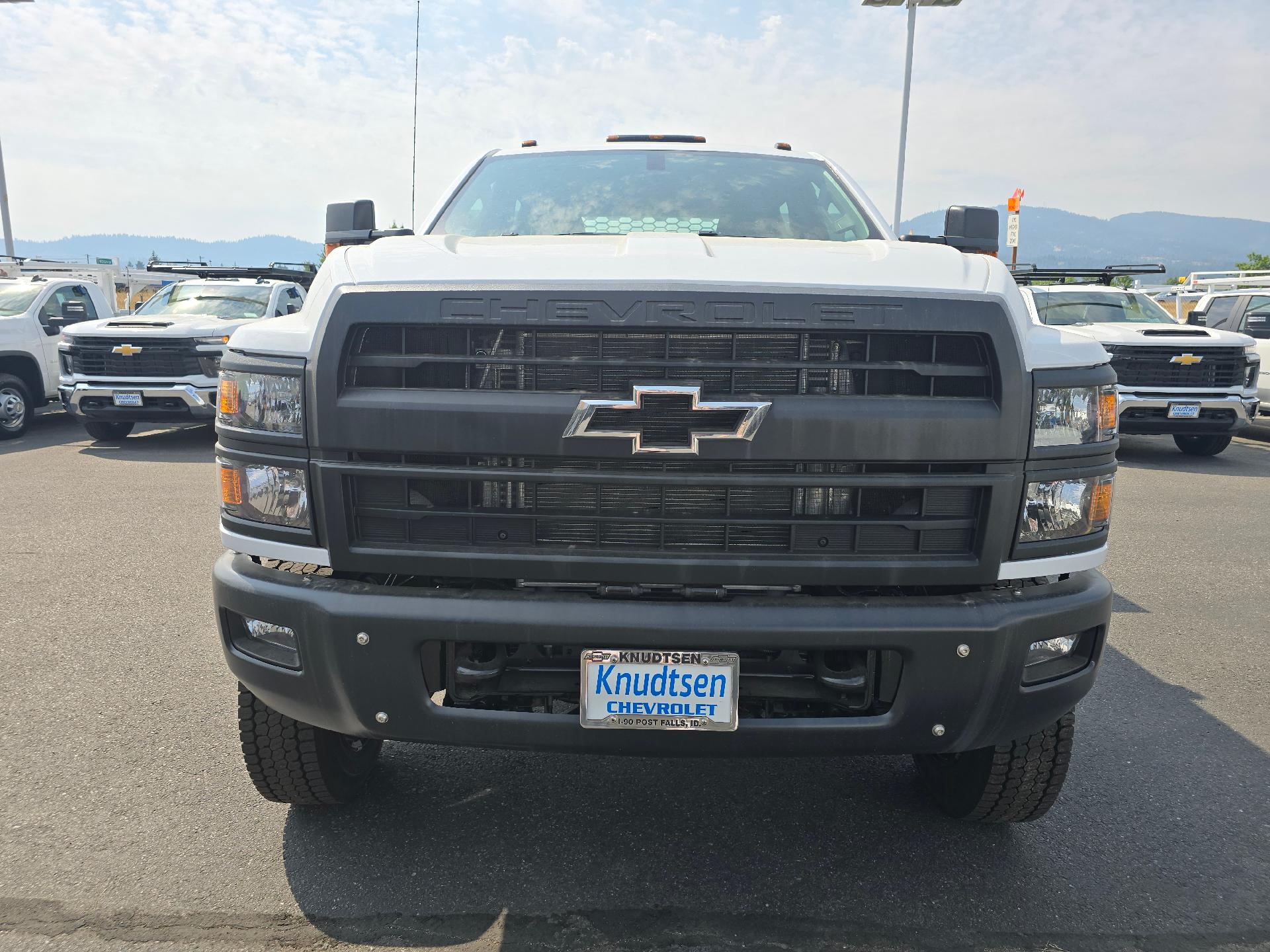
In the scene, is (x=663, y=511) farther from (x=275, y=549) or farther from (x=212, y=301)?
(x=212, y=301)

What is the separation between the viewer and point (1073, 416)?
2336 millimetres

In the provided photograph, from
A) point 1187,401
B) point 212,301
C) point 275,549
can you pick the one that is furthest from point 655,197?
point 212,301

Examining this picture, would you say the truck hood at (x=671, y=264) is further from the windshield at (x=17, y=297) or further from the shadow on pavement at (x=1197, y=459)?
the windshield at (x=17, y=297)

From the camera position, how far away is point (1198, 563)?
20.8 feet

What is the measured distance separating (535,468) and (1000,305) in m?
1.15

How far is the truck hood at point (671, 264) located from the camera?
2.30 meters

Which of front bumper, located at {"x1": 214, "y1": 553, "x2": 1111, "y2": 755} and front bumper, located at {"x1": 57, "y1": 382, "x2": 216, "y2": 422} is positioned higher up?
front bumper, located at {"x1": 214, "y1": 553, "x2": 1111, "y2": 755}

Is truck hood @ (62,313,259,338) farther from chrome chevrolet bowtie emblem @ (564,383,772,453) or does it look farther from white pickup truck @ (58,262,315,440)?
chrome chevrolet bowtie emblem @ (564,383,772,453)

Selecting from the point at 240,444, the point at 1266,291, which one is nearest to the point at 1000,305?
the point at 240,444

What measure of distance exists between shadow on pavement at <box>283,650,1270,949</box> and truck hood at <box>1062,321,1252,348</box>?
27.0 ft

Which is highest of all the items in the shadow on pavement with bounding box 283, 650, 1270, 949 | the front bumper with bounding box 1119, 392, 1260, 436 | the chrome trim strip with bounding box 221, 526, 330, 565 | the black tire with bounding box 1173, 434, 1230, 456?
the chrome trim strip with bounding box 221, 526, 330, 565

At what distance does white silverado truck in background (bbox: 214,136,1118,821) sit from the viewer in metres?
2.21

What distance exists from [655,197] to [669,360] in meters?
1.84

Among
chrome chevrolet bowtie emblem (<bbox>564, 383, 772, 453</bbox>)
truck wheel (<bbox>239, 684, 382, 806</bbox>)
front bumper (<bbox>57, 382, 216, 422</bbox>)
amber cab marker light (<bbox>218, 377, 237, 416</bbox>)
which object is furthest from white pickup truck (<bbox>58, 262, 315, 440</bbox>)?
chrome chevrolet bowtie emblem (<bbox>564, 383, 772, 453</bbox>)
